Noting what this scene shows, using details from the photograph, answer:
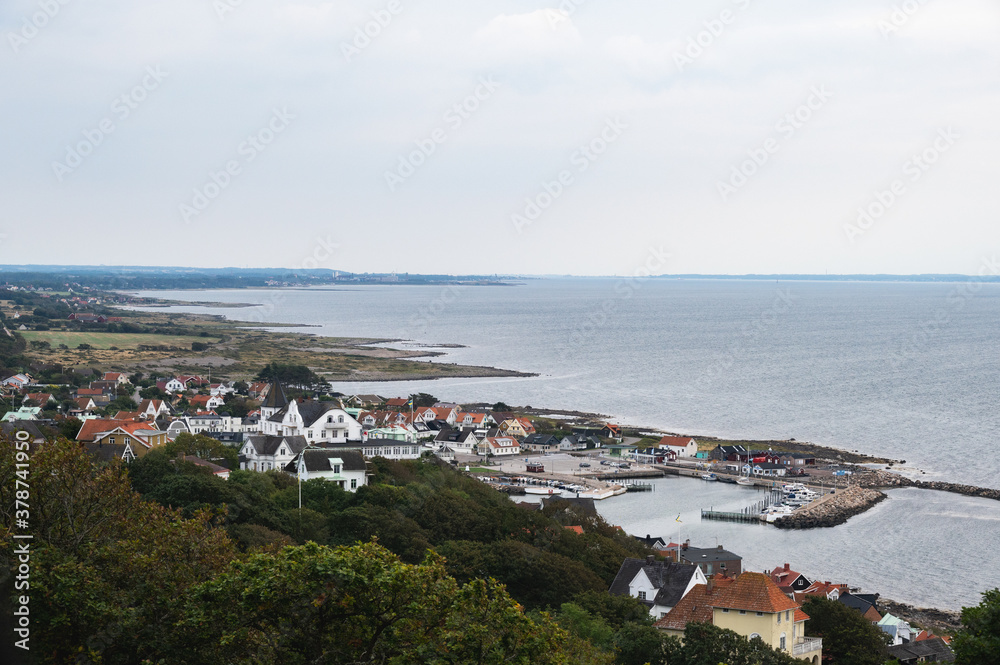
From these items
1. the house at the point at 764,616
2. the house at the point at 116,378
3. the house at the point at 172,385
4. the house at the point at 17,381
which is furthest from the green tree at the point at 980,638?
the house at the point at 116,378

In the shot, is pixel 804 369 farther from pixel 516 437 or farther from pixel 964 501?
pixel 964 501

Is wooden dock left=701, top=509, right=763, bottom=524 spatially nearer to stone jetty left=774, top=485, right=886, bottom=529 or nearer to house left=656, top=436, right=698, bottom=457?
stone jetty left=774, top=485, right=886, bottom=529

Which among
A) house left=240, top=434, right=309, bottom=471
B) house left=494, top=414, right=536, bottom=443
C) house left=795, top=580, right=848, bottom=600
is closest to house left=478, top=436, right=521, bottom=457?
house left=494, top=414, right=536, bottom=443

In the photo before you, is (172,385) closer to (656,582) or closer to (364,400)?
(364,400)

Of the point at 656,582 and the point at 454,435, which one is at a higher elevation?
the point at 656,582

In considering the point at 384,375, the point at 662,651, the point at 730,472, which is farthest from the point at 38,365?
the point at 662,651
